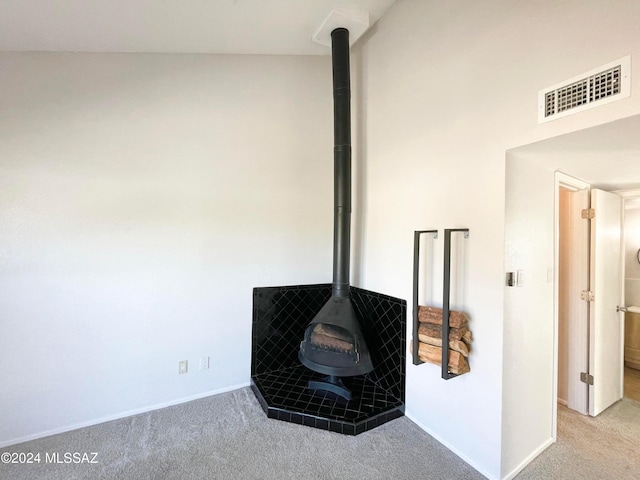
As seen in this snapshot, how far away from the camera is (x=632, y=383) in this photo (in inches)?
113

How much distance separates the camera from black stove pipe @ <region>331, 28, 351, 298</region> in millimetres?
2447

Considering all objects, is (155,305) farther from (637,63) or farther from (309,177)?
(637,63)

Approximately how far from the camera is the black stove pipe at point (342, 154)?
2.45 m

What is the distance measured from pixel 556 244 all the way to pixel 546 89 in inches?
45.2

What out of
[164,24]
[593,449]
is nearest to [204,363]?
[164,24]

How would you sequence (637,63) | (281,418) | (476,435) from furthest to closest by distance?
(281,418) → (476,435) → (637,63)

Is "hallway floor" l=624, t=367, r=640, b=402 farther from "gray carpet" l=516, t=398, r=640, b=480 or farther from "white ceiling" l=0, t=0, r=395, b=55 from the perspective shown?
"white ceiling" l=0, t=0, r=395, b=55

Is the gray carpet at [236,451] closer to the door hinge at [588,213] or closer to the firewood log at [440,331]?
the firewood log at [440,331]

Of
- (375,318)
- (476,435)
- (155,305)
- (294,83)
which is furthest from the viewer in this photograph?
(294,83)

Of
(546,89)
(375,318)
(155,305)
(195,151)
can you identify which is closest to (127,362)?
(155,305)

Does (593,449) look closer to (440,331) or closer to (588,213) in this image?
(440,331)

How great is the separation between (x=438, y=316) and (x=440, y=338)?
0.14 metres

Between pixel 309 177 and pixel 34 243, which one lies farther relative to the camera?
pixel 309 177

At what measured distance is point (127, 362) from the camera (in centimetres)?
225
